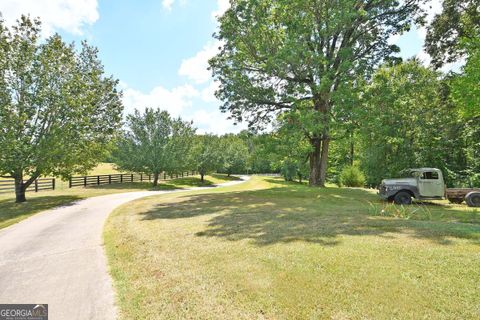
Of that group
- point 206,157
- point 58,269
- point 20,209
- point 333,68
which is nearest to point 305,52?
point 333,68

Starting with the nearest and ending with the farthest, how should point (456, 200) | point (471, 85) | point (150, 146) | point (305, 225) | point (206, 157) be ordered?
point (305, 225) → point (456, 200) → point (471, 85) → point (150, 146) → point (206, 157)

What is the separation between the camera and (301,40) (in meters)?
18.5

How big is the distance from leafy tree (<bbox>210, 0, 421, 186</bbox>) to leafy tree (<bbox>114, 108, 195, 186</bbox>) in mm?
15773

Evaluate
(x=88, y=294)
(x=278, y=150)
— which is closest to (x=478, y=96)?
(x=278, y=150)

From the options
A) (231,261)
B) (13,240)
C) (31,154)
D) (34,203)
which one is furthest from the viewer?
(34,203)

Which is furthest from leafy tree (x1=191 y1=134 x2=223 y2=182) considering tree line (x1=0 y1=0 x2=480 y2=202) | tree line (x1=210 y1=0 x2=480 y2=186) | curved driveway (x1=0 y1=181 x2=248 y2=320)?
curved driveway (x1=0 y1=181 x2=248 y2=320)

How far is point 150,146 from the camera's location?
1353 inches

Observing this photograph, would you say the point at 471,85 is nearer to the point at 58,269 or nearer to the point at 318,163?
the point at 318,163

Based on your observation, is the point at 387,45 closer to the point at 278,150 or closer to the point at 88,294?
the point at 278,150

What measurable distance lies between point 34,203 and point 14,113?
6.27 metres

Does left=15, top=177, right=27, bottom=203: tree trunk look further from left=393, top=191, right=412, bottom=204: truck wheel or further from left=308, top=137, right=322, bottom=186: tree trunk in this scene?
left=393, top=191, right=412, bottom=204: truck wheel

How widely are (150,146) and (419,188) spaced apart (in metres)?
29.8

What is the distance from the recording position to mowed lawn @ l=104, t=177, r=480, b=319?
162 inches

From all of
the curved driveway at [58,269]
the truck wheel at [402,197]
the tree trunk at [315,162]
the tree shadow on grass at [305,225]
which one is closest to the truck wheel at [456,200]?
the truck wheel at [402,197]
